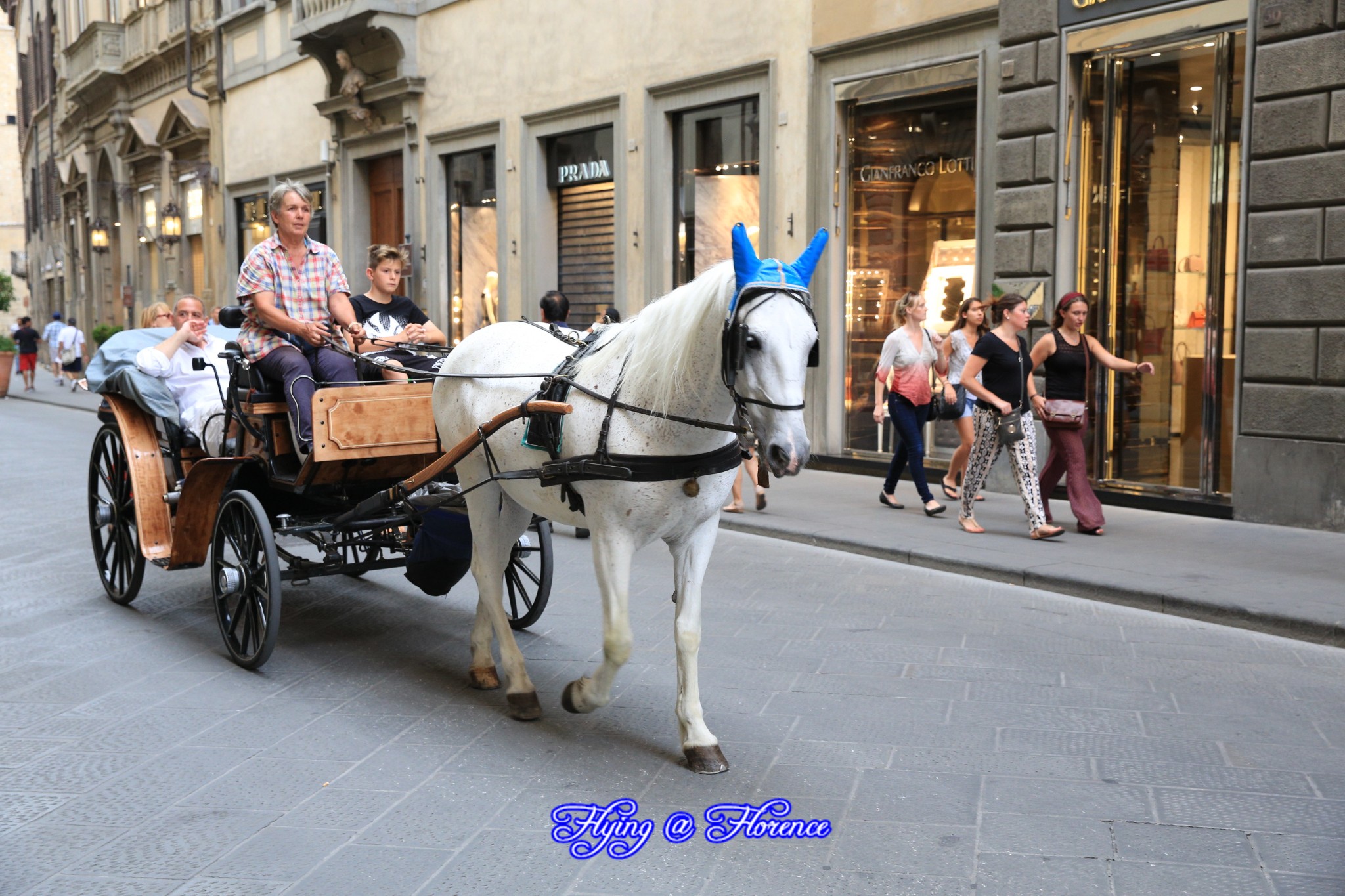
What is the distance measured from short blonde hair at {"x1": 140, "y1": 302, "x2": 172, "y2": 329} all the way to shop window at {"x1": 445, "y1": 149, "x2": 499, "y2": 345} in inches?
386

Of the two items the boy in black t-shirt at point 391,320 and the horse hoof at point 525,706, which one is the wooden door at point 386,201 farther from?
the horse hoof at point 525,706

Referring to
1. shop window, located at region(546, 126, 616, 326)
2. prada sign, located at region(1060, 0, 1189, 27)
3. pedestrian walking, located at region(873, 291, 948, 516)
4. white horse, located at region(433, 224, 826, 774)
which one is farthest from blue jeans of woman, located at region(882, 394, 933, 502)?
shop window, located at region(546, 126, 616, 326)

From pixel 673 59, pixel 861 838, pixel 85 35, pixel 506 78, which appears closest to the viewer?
pixel 861 838

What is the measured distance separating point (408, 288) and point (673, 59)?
24.8ft

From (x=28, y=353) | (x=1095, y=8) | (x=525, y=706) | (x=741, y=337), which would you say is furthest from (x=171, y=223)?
(x=741, y=337)

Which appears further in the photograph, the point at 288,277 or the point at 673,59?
the point at 673,59

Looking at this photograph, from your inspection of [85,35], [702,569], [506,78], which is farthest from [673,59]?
[85,35]

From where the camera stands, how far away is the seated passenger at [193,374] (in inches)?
261

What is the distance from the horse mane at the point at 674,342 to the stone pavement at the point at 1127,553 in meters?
4.01

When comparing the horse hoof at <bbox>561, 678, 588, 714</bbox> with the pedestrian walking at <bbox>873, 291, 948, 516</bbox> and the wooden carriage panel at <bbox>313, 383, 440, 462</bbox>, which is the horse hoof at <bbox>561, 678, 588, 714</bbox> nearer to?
the wooden carriage panel at <bbox>313, 383, 440, 462</bbox>

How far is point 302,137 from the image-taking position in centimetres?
2284

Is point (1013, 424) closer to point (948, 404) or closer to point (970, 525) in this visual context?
point (970, 525)

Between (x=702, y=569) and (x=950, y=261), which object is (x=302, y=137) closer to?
(x=950, y=261)

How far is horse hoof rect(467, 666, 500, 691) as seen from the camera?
17.4 feet
